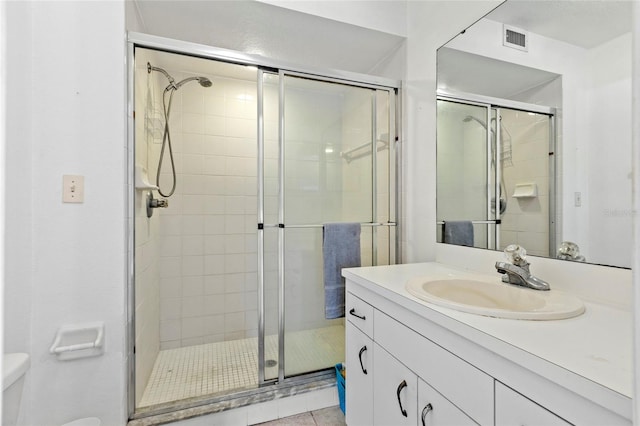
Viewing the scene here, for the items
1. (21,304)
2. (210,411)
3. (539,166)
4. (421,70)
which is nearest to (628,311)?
(539,166)

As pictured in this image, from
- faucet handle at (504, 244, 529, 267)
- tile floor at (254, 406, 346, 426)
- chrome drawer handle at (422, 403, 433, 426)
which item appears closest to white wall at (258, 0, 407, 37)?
faucet handle at (504, 244, 529, 267)

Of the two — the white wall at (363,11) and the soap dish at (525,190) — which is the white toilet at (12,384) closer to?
the white wall at (363,11)

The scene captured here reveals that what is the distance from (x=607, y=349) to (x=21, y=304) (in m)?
1.89

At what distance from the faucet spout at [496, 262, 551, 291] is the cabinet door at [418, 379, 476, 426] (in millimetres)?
517

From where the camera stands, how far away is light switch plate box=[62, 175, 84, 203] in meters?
1.20

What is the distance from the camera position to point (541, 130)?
1.09 meters

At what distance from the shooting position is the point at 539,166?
1111 millimetres

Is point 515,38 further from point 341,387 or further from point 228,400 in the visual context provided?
point 228,400

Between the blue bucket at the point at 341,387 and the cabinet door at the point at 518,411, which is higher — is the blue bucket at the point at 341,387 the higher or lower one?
the lower one

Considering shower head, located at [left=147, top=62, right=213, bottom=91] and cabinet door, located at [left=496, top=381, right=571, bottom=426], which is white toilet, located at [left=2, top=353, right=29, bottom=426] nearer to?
cabinet door, located at [left=496, top=381, right=571, bottom=426]

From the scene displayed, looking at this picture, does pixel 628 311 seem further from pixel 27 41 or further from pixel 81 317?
pixel 27 41

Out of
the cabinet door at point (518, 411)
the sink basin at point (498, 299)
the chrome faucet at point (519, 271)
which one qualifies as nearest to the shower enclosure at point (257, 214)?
the sink basin at point (498, 299)

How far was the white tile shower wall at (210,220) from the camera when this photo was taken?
7.63 ft

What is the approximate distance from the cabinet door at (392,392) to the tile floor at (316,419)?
0.51 metres
